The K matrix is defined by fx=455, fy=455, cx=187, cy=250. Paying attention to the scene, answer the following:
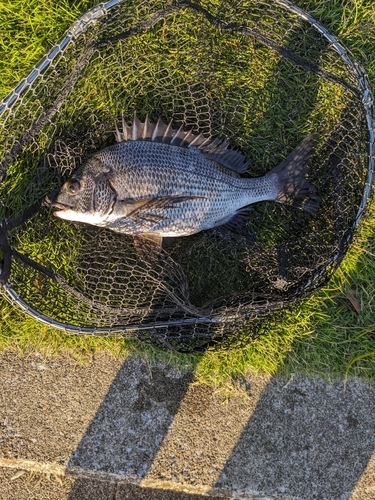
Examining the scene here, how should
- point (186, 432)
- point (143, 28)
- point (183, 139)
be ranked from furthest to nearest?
point (186, 432) < point (183, 139) < point (143, 28)

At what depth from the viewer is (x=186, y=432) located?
296 centimetres

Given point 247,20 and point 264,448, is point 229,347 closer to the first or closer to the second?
point 264,448

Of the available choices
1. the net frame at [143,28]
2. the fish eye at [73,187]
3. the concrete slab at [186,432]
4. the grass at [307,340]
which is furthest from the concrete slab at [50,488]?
the fish eye at [73,187]

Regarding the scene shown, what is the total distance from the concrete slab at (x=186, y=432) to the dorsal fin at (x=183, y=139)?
1.42 meters

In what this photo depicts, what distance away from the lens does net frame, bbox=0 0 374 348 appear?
8.09 ft

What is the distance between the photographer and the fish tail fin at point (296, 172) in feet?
9.36

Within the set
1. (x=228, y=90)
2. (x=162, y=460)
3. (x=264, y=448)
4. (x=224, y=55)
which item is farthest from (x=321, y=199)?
(x=162, y=460)

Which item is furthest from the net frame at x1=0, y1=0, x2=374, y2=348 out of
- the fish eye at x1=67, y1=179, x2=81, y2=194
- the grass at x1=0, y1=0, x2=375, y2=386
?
the fish eye at x1=67, y1=179, x2=81, y2=194

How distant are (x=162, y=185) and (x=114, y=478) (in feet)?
6.27

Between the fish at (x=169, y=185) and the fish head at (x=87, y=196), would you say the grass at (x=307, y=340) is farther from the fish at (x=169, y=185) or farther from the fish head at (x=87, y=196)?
the fish head at (x=87, y=196)

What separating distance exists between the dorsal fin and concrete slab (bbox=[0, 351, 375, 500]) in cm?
142

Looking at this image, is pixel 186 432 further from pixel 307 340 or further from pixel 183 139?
pixel 183 139

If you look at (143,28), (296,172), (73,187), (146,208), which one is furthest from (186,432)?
(143,28)

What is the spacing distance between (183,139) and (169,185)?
1.14 feet
